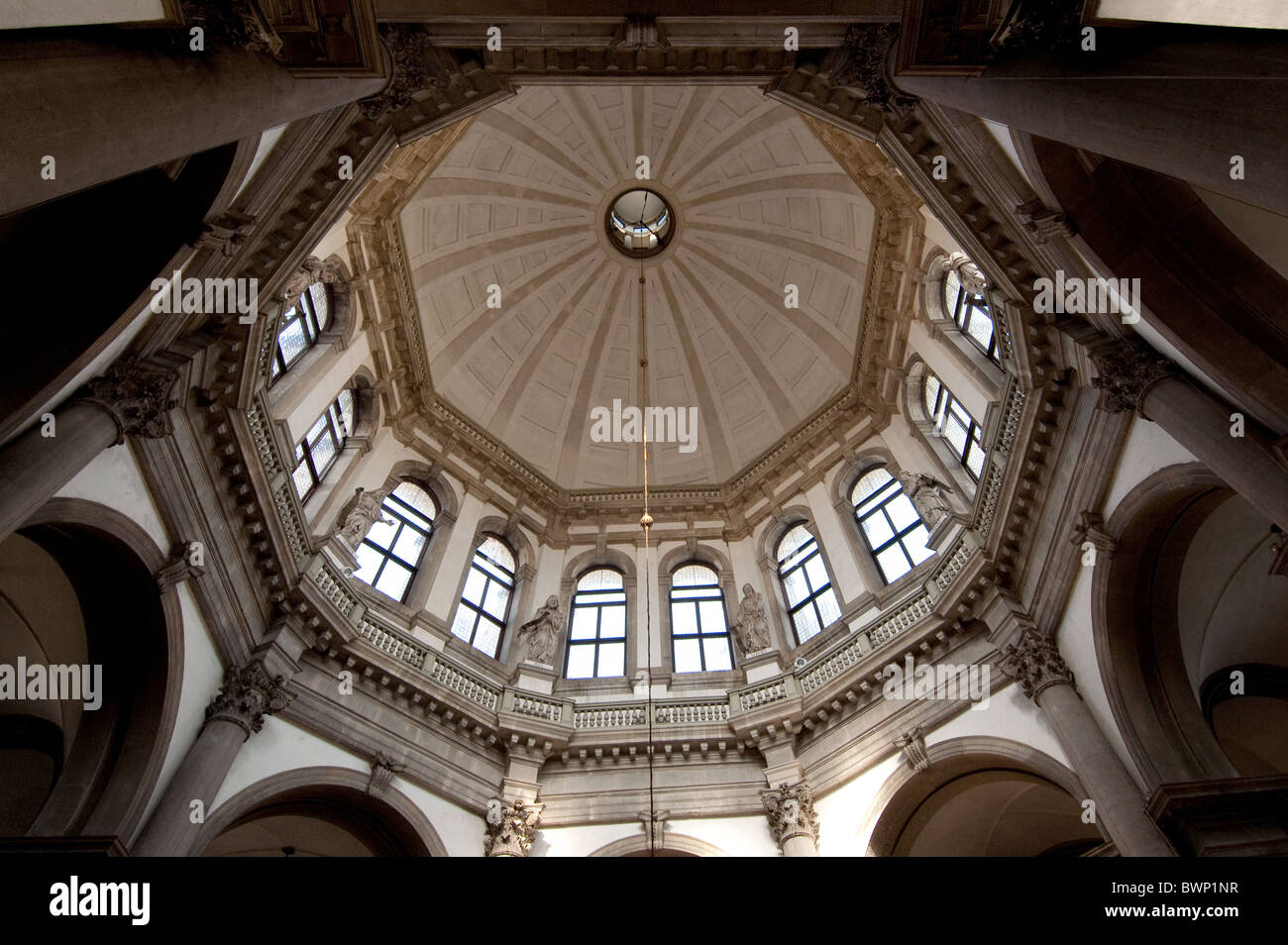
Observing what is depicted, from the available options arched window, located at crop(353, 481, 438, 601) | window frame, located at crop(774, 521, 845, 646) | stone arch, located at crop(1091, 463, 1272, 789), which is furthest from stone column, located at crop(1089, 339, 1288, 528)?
arched window, located at crop(353, 481, 438, 601)

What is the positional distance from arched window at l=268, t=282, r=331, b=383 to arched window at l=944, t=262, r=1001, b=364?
13391 mm

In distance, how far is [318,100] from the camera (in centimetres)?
815

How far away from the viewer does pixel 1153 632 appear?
11.4 metres

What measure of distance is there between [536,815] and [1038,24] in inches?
548

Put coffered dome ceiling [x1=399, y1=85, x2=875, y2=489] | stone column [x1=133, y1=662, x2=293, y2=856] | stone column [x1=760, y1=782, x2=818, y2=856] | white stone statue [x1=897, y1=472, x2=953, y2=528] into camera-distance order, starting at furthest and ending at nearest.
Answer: coffered dome ceiling [x1=399, y1=85, x2=875, y2=489]
white stone statue [x1=897, y1=472, x2=953, y2=528]
stone column [x1=760, y1=782, x2=818, y2=856]
stone column [x1=133, y1=662, x2=293, y2=856]

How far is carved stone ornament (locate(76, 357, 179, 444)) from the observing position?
9.31 meters

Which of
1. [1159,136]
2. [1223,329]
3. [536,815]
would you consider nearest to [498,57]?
[1159,136]

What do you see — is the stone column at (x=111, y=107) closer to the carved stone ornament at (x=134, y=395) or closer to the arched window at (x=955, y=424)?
the carved stone ornament at (x=134, y=395)

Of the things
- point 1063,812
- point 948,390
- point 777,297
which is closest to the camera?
point 1063,812

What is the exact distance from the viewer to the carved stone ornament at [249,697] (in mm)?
11703

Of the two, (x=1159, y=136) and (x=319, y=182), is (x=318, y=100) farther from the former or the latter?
(x=1159, y=136)

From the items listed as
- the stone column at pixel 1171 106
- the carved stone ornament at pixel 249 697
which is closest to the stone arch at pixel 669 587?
the carved stone ornament at pixel 249 697

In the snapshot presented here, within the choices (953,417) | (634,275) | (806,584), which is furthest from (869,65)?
(634,275)

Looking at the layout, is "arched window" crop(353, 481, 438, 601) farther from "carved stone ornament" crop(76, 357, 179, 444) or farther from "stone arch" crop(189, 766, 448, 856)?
"carved stone ornament" crop(76, 357, 179, 444)
